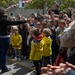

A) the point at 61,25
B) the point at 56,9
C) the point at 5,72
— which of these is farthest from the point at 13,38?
the point at 56,9

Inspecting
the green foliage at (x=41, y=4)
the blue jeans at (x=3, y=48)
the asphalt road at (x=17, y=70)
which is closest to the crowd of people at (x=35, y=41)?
the blue jeans at (x=3, y=48)

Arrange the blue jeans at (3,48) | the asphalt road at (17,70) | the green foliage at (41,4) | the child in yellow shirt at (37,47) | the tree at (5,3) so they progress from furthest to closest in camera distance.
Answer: the green foliage at (41,4) → the tree at (5,3) → the asphalt road at (17,70) → the blue jeans at (3,48) → the child in yellow shirt at (37,47)

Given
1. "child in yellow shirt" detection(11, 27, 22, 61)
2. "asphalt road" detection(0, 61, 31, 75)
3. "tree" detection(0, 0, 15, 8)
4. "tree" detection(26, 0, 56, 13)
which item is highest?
"tree" detection(0, 0, 15, 8)

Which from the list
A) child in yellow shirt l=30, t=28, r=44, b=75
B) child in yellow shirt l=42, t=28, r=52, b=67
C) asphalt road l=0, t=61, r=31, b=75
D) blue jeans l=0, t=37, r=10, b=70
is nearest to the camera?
child in yellow shirt l=30, t=28, r=44, b=75

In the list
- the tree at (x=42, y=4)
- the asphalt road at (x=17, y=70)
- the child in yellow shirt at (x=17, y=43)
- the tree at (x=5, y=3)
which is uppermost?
the tree at (x=5, y=3)

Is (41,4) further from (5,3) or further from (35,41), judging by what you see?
(35,41)

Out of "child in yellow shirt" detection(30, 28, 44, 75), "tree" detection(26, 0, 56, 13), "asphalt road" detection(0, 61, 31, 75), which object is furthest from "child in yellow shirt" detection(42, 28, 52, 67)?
"tree" detection(26, 0, 56, 13)

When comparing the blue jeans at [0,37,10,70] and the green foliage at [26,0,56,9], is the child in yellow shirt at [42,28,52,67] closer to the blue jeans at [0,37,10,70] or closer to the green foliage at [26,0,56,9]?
the blue jeans at [0,37,10,70]

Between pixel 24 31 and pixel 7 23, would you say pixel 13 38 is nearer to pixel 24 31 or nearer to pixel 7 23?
pixel 24 31

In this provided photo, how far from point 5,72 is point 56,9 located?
4685 millimetres

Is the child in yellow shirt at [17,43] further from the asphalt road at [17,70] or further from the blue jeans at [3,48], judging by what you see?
the blue jeans at [3,48]

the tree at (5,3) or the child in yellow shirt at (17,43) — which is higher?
the tree at (5,3)

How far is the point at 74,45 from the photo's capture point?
2.76 m

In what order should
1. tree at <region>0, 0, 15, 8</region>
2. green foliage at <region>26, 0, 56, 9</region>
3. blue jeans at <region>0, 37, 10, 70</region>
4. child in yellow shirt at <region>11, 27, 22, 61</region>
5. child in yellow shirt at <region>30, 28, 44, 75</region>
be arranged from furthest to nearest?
1. green foliage at <region>26, 0, 56, 9</region>
2. tree at <region>0, 0, 15, 8</region>
3. child in yellow shirt at <region>11, 27, 22, 61</region>
4. blue jeans at <region>0, 37, 10, 70</region>
5. child in yellow shirt at <region>30, 28, 44, 75</region>
